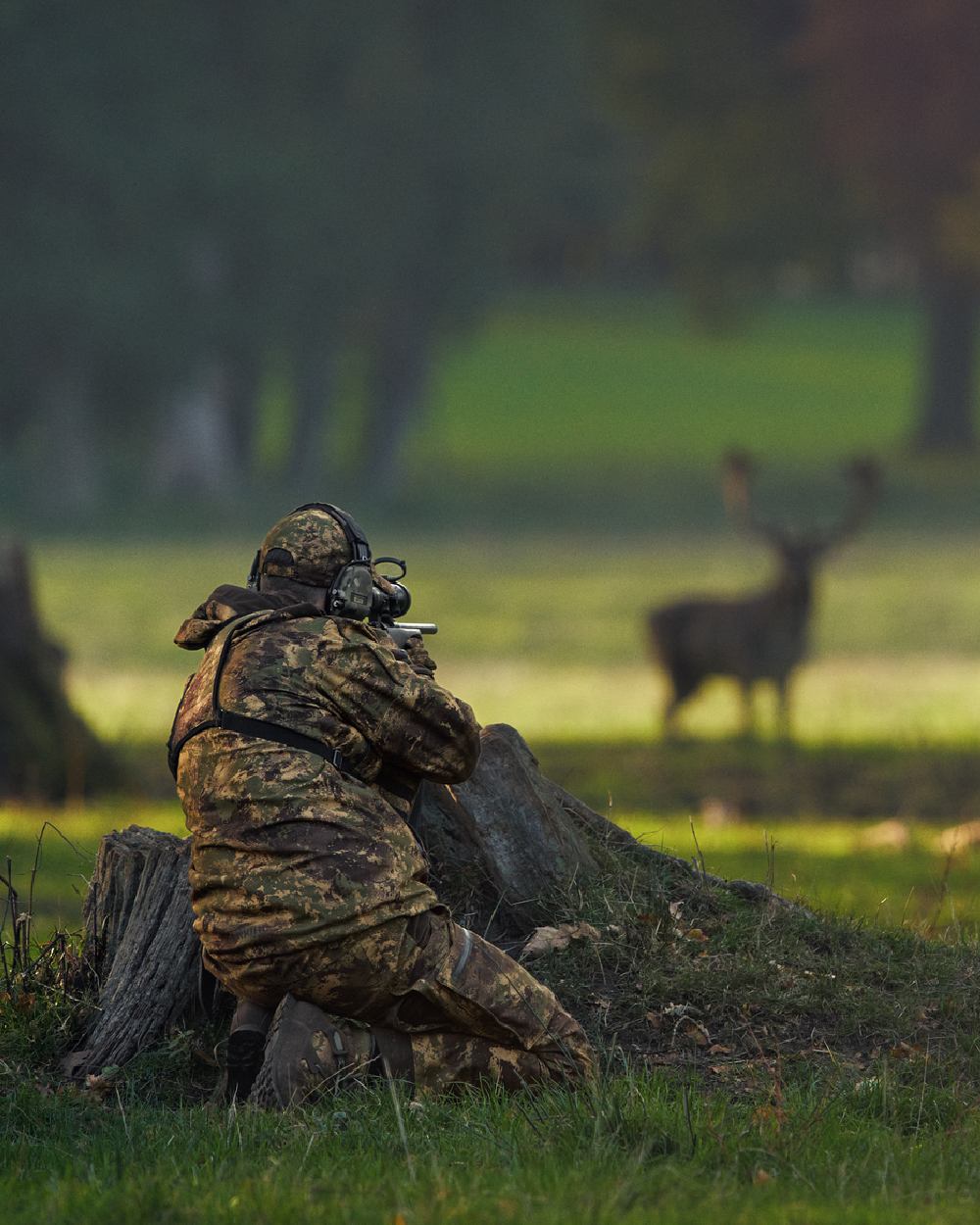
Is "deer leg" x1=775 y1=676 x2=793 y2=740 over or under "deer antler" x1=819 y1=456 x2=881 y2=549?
under

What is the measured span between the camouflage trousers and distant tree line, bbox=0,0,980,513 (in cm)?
3791

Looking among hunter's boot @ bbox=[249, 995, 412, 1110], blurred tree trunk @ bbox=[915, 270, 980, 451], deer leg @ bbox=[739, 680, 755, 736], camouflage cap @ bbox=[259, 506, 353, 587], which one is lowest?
hunter's boot @ bbox=[249, 995, 412, 1110]

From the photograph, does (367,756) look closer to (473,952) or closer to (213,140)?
(473,952)

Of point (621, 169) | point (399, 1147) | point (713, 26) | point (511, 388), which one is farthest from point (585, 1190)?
point (511, 388)

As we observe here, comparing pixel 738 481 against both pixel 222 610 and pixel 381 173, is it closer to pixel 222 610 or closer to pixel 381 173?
pixel 222 610

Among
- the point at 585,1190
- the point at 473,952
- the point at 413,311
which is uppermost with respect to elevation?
the point at 413,311

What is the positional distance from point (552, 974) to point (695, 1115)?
4.10 feet

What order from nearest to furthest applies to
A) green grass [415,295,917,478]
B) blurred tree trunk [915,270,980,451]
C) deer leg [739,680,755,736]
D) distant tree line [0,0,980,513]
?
deer leg [739,680,755,736] < distant tree line [0,0,980,513] < blurred tree trunk [915,270,980,451] < green grass [415,295,917,478]

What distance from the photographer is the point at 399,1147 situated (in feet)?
17.9

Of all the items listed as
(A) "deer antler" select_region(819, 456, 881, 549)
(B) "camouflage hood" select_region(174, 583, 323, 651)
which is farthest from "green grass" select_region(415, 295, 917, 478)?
(B) "camouflage hood" select_region(174, 583, 323, 651)

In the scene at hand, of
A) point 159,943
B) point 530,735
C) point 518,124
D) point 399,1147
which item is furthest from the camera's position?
point 518,124

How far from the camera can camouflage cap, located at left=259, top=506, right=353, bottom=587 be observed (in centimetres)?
629

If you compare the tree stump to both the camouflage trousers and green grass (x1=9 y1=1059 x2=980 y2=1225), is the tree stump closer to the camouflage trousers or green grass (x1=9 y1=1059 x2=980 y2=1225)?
green grass (x1=9 y1=1059 x2=980 y2=1225)

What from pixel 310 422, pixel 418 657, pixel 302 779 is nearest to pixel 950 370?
pixel 310 422
